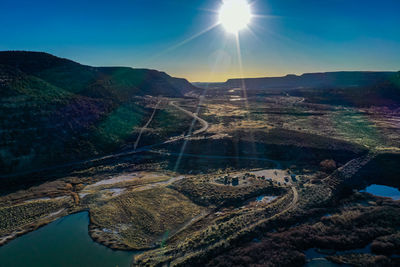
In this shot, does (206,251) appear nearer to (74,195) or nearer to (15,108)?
(74,195)

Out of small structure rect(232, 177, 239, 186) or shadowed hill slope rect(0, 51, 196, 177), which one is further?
shadowed hill slope rect(0, 51, 196, 177)

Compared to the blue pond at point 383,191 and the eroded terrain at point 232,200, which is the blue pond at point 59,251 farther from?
the blue pond at point 383,191

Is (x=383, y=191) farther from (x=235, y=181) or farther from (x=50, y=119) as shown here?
(x=50, y=119)

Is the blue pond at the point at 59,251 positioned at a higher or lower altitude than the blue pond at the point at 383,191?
higher

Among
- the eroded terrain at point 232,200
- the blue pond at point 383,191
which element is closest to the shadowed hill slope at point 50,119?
the eroded terrain at point 232,200

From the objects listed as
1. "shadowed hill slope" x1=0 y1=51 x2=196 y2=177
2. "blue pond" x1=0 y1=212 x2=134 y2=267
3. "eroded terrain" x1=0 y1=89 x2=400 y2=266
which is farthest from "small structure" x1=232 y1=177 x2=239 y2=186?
"shadowed hill slope" x1=0 y1=51 x2=196 y2=177

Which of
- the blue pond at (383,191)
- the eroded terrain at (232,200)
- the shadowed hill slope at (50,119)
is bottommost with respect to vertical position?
the blue pond at (383,191)

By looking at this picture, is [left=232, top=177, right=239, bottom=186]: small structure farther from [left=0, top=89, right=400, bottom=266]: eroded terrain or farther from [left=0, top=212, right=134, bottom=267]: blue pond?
[left=0, top=212, right=134, bottom=267]: blue pond
